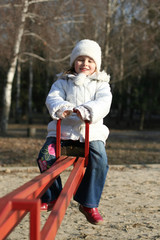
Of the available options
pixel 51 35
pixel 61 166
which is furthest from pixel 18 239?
pixel 51 35

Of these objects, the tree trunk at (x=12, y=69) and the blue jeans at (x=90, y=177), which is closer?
the blue jeans at (x=90, y=177)

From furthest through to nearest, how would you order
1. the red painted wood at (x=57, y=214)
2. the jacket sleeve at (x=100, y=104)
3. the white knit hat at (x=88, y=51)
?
the white knit hat at (x=88, y=51)
the jacket sleeve at (x=100, y=104)
the red painted wood at (x=57, y=214)

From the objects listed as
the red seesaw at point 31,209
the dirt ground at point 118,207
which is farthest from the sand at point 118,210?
the red seesaw at point 31,209

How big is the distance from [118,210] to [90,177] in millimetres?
969

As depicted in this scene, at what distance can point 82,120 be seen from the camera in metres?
2.97

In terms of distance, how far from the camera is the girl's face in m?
3.26

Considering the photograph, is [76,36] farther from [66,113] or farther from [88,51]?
[66,113]

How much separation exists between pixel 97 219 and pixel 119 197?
136 cm

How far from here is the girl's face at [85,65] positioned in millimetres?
3256

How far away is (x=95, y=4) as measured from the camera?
13.7 m

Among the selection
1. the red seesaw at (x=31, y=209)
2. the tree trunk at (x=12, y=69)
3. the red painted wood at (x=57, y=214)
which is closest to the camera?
the red seesaw at (x=31, y=209)

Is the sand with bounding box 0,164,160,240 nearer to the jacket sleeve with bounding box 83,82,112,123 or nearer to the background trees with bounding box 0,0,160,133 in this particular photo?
the jacket sleeve with bounding box 83,82,112,123

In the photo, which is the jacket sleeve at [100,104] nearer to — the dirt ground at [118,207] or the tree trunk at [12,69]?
the dirt ground at [118,207]

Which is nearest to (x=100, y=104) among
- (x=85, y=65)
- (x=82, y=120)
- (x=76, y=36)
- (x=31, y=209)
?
(x=82, y=120)
